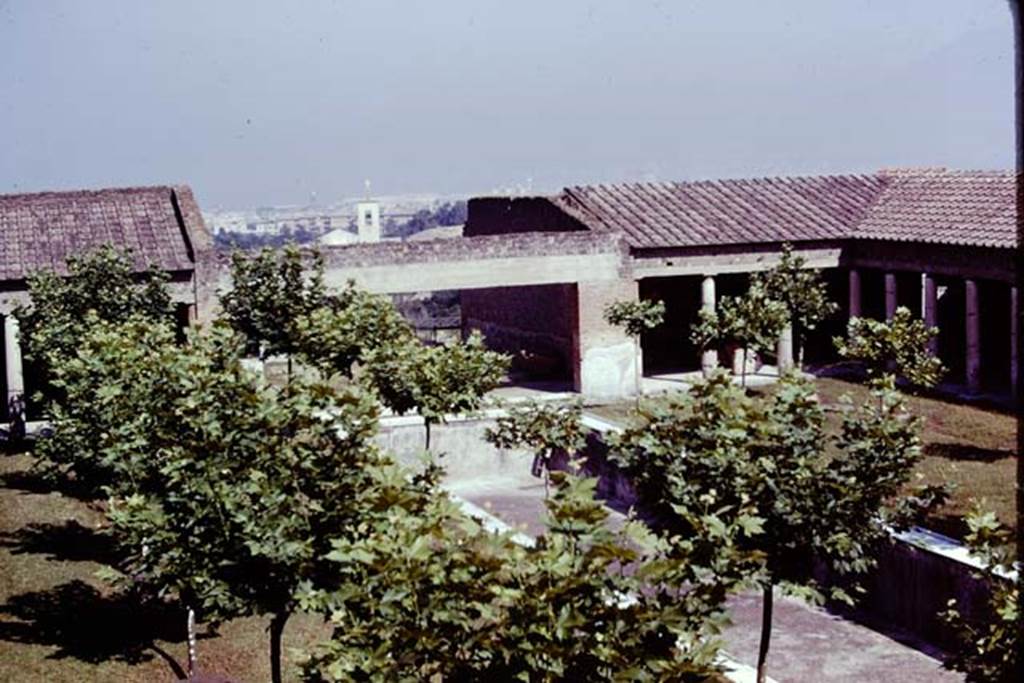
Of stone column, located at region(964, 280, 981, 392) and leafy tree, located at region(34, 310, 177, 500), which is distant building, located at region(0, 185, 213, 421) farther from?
stone column, located at region(964, 280, 981, 392)

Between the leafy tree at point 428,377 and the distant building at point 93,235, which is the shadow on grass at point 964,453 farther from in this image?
the distant building at point 93,235

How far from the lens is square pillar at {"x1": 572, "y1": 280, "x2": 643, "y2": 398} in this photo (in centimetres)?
3388

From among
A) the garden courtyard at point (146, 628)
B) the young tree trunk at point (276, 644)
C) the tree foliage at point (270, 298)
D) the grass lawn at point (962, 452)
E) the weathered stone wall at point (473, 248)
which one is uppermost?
the weathered stone wall at point (473, 248)

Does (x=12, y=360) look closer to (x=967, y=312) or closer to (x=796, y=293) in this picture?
(x=796, y=293)

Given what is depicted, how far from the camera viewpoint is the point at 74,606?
58.9 ft

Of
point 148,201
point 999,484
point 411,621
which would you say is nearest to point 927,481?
point 999,484

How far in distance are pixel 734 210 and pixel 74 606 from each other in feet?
80.7

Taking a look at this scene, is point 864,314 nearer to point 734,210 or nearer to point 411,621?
point 734,210

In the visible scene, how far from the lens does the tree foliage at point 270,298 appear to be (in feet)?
84.1

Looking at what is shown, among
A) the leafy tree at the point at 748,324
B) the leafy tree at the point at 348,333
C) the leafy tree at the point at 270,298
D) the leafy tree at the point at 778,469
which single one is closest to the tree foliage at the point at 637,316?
the leafy tree at the point at 748,324

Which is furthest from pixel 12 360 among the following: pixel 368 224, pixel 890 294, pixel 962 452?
pixel 368 224

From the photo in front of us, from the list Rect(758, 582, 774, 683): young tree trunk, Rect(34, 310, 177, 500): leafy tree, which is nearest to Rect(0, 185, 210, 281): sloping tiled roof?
Rect(34, 310, 177, 500): leafy tree

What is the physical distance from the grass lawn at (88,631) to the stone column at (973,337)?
20.3 meters

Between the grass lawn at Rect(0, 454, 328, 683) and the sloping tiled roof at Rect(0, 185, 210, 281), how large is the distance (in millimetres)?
11789
